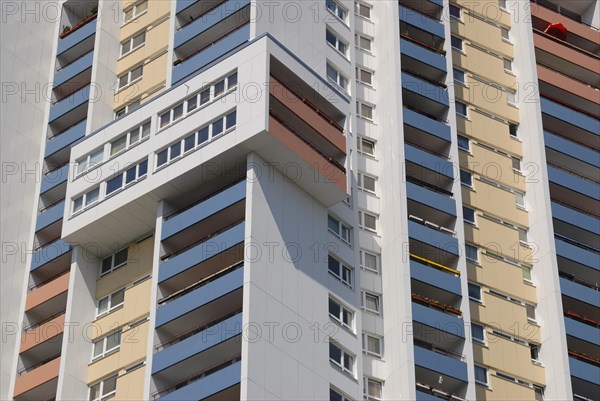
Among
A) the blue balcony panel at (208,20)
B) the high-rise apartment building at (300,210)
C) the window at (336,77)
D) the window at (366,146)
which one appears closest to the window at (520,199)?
the high-rise apartment building at (300,210)

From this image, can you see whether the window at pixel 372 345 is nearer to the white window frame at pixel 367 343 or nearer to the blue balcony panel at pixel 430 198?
the white window frame at pixel 367 343

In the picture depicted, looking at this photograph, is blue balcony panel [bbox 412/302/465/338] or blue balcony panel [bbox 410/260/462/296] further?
blue balcony panel [bbox 410/260/462/296]

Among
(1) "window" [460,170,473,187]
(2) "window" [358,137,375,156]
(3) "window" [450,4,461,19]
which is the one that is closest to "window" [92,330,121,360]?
(2) "window" [358,137,375,156]

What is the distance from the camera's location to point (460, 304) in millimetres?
75812

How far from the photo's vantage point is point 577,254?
81.4 m

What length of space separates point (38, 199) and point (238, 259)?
1828cm

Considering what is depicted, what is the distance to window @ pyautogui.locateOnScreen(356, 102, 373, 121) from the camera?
82.3 meters

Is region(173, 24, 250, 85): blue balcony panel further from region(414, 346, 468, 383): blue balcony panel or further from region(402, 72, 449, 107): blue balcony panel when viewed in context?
region(414, 346, 468, 383): blue balcony panel

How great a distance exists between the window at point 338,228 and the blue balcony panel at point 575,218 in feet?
46.0

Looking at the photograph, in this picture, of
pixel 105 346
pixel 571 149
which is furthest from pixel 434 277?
pixel 105 346

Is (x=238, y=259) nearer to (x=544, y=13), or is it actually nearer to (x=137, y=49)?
(x=137, y=49)

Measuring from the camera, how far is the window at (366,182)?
78.9 m

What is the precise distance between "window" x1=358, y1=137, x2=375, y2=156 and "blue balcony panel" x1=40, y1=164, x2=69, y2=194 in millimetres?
16495

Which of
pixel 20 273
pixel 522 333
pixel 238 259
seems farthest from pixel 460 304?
pixel 20 273
